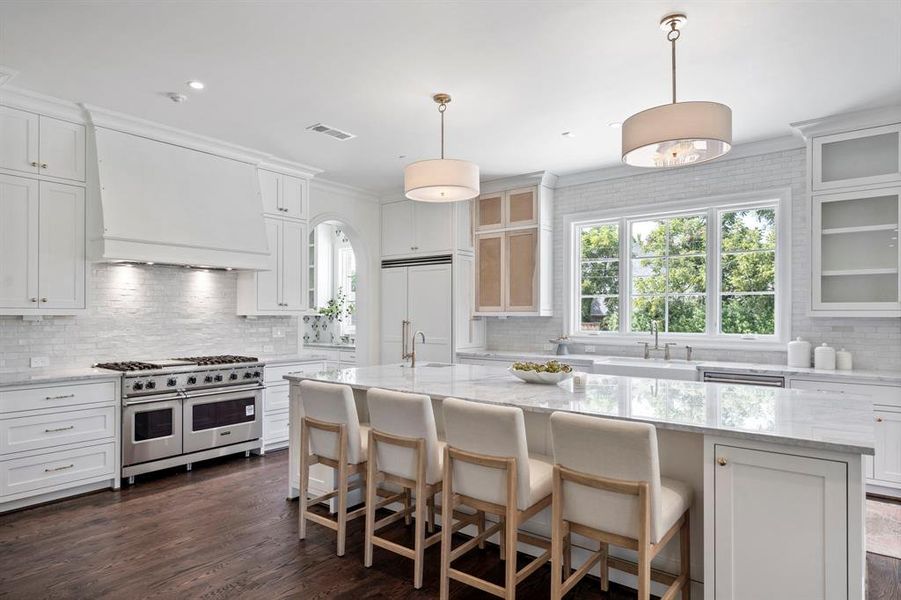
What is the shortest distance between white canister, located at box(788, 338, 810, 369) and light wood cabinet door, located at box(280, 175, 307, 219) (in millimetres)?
4924

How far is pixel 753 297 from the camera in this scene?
16.8 ft

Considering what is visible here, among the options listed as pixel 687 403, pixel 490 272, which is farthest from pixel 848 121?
pixel 490 272

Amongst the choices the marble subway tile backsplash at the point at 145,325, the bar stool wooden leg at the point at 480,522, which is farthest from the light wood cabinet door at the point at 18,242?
the bar stool wooden leg at the point at 480,522

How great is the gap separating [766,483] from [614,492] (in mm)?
564

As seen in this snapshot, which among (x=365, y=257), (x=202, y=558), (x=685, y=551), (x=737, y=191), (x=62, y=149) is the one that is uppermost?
(x=62, y=149)

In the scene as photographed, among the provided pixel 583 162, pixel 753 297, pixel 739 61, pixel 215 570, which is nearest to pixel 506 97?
pixel 739 61

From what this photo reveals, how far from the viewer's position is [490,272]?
21.0 feet

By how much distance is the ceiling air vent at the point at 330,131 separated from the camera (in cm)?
454

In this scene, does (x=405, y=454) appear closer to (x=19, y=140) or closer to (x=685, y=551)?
(x=685, y=551)

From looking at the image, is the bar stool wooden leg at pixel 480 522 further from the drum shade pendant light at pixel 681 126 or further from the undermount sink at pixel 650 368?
the undermount sink at pixel 650 368

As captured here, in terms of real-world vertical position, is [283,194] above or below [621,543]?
above

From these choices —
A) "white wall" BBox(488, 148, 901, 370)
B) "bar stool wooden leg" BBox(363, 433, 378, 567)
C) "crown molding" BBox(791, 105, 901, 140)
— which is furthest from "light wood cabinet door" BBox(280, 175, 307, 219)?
"crown molding" BBox(791, 105, 901, 140)

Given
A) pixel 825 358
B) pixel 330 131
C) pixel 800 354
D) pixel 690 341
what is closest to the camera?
pixel 825 358

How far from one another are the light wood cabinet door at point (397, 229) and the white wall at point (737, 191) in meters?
1.62
